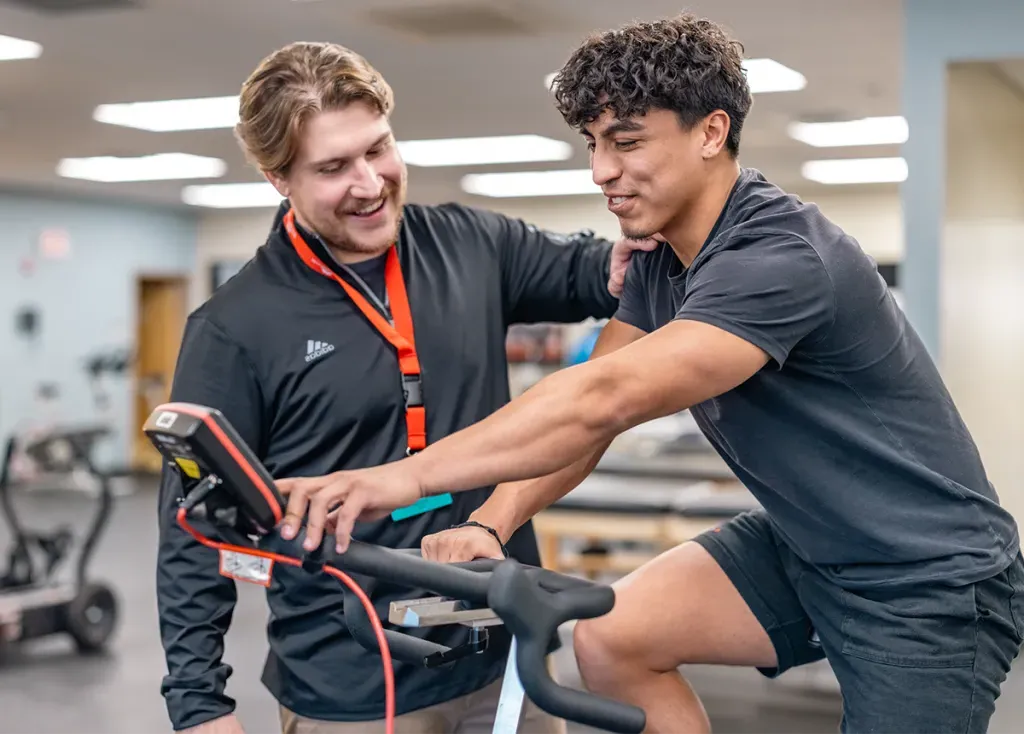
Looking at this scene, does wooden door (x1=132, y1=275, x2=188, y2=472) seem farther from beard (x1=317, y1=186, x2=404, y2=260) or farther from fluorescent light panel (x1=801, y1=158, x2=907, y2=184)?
beard (x1=317, y1=186, x2=404, y2=260)

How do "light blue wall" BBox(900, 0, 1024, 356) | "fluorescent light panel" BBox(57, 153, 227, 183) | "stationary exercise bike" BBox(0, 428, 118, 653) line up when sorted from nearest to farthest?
"light blue wall" BBox(900, 0, 1024, 356)
"stationary exercise bike" BBox(0, 428, 118, 653)
"fluorescent light panel" BBox(57, 153, 227, 183)

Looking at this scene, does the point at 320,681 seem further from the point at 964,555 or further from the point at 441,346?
the point at 964,555

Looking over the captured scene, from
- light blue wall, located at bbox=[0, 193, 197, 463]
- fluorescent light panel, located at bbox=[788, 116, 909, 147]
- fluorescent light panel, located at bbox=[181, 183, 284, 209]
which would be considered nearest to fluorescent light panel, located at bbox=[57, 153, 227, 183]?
fluorescent light panel, located at bbox=[181, 183, 284, 209]

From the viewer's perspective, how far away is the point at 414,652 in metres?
1.62

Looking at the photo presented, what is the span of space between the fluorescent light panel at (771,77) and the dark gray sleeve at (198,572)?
5241 millimetres

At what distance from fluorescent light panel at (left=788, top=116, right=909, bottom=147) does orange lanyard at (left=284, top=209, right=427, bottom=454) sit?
7.48m

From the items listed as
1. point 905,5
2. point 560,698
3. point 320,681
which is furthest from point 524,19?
point 560,698

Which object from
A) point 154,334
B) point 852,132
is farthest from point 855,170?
point 154,334

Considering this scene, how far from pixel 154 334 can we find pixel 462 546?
15.5 meters

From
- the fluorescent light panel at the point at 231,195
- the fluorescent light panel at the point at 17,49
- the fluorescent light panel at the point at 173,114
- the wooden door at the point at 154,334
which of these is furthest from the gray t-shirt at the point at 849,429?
the wooden door at the point at 154,334

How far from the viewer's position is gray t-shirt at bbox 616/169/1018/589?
1.65 meters

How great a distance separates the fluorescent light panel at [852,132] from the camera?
9.09m

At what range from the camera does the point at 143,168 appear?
1199 cm

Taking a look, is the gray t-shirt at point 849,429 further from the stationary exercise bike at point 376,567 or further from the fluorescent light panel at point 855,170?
the fluorescent light panel at point 855,170
